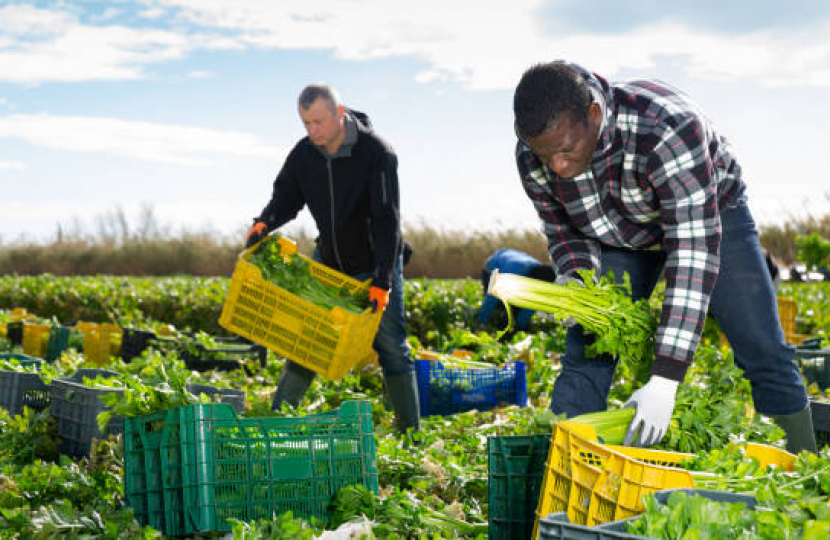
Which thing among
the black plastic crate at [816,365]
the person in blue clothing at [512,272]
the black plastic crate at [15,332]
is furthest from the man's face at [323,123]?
the black plastic crate at [15,332]

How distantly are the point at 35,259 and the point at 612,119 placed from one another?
2458 centimetres

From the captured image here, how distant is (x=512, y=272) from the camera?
8.46 m

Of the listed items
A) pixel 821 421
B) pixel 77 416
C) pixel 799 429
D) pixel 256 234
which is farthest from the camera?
pixel 256 234

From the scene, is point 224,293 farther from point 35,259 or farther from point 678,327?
point 35,259

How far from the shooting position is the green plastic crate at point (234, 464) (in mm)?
2877

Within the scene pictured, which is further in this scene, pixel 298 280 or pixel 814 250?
pixel 814 250

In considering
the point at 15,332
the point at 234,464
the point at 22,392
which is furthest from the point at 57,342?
the point at 234,464

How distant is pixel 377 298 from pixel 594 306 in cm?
198

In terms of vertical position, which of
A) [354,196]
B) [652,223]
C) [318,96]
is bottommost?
[652,223]

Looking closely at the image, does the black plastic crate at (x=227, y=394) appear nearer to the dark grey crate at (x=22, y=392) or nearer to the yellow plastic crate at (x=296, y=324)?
the yellow plastic crate at (x=296, y=324)

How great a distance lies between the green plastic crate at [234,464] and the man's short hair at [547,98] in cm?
125

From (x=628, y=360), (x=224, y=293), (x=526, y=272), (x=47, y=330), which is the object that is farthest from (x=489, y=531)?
(x=224, y=293)

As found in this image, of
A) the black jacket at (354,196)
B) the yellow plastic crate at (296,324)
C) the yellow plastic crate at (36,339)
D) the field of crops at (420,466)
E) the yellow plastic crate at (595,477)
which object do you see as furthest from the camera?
the yellow plastic crate at (36,339)

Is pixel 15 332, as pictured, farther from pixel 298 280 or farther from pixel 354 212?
pixel 354 212
